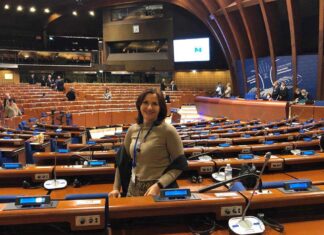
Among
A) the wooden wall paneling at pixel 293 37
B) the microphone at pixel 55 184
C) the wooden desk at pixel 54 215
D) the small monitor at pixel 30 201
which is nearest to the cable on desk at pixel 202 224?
the wooden desk at pixel 54 215

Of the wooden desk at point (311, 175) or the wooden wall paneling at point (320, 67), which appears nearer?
the wooden desk at point (311, 175)

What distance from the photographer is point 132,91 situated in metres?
21.0

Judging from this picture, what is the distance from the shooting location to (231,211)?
2.18m

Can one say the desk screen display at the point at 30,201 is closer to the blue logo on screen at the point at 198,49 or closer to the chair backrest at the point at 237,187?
the chair backrest at the point at 237,187

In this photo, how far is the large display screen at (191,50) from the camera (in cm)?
2320

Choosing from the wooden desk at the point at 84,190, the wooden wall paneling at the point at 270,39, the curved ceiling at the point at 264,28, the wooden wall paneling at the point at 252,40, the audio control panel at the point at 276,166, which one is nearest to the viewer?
the wooden desk at the point at 84,190

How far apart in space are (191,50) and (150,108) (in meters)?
21.8

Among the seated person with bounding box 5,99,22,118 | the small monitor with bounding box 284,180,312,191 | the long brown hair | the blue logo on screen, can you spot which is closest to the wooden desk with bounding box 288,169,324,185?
the small monitor with bounding box 284,180,312,191

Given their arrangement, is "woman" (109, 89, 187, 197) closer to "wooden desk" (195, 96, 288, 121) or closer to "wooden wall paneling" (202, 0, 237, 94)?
"wooden desk" (195, 96, 288, 121)

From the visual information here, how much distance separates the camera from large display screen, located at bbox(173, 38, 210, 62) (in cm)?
2320

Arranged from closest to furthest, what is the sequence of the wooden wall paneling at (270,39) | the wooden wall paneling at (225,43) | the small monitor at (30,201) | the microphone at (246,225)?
the microphone at (246,225) → the small monitor at (30,201) → the wooden wall paneling at (270,39) → the wooden wall paneling at (225,43)

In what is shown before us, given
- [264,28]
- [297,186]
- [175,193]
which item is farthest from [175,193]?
[264,28]

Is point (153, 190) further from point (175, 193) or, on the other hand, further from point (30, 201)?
point (30, 201)

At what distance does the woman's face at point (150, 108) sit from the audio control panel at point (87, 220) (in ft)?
2.79
